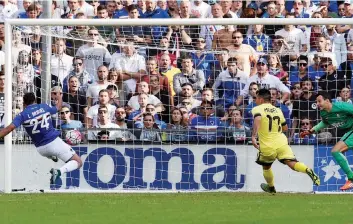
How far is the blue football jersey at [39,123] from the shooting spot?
1692 centimetres

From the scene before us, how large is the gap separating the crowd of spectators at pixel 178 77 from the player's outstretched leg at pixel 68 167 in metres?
1.15

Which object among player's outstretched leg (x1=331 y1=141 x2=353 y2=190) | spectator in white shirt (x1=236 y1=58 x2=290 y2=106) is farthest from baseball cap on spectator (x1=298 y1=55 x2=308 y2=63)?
player's outstretched leg (x1=331 y1=141 x2=353 y2=190)

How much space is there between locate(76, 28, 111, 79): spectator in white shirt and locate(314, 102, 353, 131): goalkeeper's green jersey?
422cm

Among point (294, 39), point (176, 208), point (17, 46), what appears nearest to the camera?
point (176, 208)

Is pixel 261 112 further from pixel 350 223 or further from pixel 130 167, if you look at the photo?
pixel 350 223

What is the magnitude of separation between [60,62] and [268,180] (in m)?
4.44

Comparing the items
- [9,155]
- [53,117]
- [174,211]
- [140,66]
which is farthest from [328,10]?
[174,211]

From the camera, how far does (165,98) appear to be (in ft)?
62.5

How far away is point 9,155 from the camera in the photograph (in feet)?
58.1

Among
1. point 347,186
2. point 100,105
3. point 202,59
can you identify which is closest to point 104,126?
point 100,105

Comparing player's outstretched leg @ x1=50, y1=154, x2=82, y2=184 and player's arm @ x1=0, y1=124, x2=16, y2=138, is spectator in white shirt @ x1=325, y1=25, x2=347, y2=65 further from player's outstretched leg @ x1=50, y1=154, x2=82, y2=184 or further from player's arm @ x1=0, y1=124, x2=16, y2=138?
player's arm @ x1=0, y1=124, x2=16, y2=138

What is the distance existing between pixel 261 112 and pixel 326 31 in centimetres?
375

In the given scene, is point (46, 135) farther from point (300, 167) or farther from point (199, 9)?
point (199, 9)

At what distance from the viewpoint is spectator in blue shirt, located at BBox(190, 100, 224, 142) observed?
1858 centimetres
